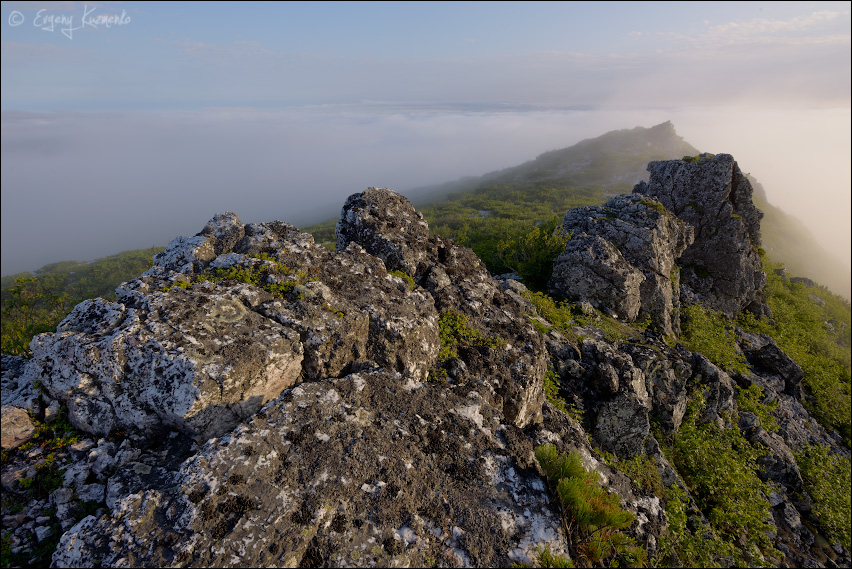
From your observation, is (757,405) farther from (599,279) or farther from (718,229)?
(718,229)

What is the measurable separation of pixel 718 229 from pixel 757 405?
19173 millimetres

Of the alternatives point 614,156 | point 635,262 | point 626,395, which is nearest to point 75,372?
point 626,395

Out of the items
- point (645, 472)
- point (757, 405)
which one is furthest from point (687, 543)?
point (757, 405)

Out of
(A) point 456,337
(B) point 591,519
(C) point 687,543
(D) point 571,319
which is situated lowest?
(C) point 687,543

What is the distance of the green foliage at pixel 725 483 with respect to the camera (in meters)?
15.1

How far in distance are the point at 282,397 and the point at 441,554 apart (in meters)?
5.17

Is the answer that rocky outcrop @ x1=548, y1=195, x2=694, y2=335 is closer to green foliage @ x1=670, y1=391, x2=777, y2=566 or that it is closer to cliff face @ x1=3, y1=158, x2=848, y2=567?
green foliage @ x1=670, y1=391, x2=777, y2=566

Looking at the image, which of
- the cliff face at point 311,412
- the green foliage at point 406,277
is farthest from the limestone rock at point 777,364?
the green foliage at point 406,277

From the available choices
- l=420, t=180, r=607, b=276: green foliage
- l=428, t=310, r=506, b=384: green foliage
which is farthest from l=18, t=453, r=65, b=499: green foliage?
l=420, t=180, r=607, b=276: green foliage

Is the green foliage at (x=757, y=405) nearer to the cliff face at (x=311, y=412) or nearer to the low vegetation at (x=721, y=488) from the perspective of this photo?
the low vegetation at (x=721, y=488)

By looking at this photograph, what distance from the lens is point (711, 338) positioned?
27.4 metres

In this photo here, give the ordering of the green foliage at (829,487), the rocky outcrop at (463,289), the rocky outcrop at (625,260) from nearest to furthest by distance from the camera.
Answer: the rocky outcrop at (463,289)
the green foliage at (829,487)
the rocky outcrop at (625,260)

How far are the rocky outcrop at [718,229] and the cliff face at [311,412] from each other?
24.4 m

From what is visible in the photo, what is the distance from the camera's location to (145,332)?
29.8 feet
